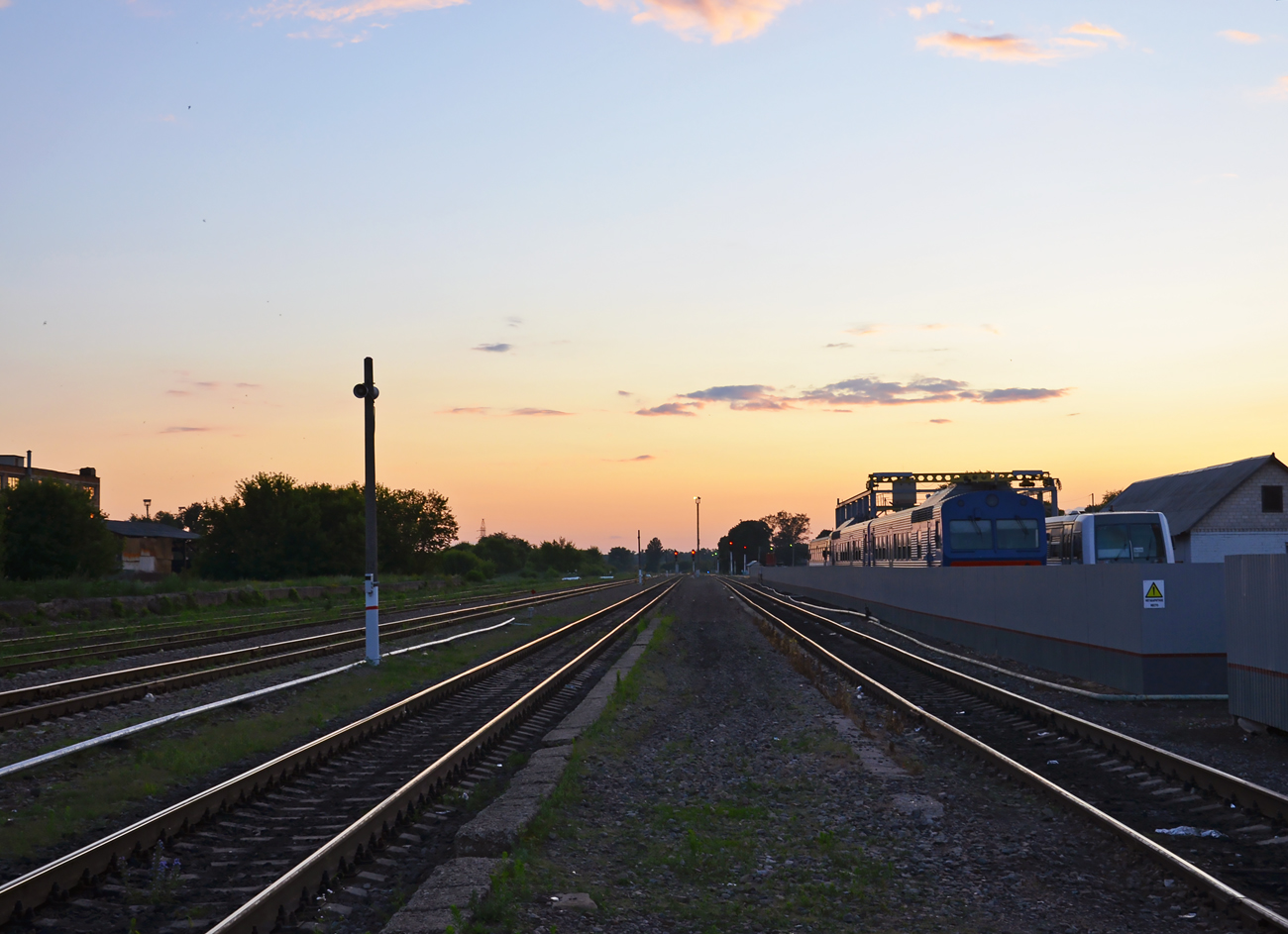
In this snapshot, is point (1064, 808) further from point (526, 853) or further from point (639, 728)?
point (639, 728)

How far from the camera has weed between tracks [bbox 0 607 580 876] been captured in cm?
850

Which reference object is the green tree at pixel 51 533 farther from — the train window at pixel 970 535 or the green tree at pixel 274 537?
the train window at pixel 970 535

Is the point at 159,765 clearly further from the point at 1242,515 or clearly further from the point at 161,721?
the point at 1242,515

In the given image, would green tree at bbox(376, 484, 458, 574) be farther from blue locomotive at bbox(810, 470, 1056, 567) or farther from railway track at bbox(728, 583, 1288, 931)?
railway track at bbox(728, 583, 1288, 931)

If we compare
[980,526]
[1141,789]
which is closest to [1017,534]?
[980,526]

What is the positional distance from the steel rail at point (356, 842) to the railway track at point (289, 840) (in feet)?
0.04

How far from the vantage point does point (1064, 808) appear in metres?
8.98

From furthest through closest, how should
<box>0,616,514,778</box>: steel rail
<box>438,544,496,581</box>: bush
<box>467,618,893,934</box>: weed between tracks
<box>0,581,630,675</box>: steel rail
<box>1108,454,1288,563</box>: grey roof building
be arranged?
<box>438,544,496,581</box>: bush, <box>1108,454,1288,563</box>: grey roof building, <box>0,581,630,675</box>: steel rail, <box>0,616,514,778</box>: steel rail, <box>467,618,893,934</box>: weed between tracks

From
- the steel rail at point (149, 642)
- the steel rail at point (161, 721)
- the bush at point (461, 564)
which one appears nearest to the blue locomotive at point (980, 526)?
the steel rail at point (161, 721)

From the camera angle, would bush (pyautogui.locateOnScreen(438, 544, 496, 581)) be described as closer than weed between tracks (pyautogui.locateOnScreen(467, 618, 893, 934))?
No

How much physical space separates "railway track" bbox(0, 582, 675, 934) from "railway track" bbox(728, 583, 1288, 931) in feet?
17.1

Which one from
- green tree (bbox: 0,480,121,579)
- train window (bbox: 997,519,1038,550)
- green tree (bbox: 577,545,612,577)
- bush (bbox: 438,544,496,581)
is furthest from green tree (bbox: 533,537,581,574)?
train window (bbox: 997,519,1038,550)

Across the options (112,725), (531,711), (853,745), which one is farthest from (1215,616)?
(112,725)

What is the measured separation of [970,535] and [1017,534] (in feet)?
5.10
